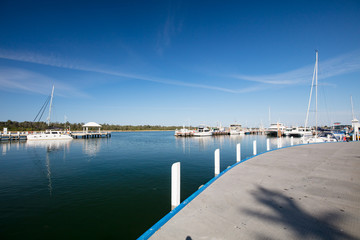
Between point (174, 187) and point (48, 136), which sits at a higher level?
point (174, 187)

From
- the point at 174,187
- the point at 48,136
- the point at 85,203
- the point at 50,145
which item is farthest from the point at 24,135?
the point at 174,187

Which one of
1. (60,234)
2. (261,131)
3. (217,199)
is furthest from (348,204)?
(261,131)

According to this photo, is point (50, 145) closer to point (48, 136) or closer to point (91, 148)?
point (91, 148)

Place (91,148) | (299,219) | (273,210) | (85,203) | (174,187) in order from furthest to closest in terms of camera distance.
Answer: (91,148) < (85,203) < (174,187) < (273,210) < (299,219)

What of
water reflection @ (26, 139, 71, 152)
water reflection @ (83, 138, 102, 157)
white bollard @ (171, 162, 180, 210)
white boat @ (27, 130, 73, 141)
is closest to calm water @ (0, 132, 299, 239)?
white bollard @ (171, 162, 180, 210)

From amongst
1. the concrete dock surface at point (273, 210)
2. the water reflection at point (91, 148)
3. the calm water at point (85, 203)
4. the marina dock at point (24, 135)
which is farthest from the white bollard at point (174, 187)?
the marina dock at point (24, 135)

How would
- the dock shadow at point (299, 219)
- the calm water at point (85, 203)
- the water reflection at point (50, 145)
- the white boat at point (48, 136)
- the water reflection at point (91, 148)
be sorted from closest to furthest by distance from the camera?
the dock shadow at point (299, 219) → the calm water at point (85, 203) → the water reflection at point (91, 148) → the water reflection at point (50, 145) → the white boat at point (48, 136)

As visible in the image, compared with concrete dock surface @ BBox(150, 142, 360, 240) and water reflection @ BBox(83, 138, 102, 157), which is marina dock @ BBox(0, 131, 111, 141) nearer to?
water reflection @ BBox(83, 138, 102, 157)

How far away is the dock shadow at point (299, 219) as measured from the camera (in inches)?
112

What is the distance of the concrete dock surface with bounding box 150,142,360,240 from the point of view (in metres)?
2.95

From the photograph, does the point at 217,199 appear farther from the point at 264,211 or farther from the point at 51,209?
the point at 51,209

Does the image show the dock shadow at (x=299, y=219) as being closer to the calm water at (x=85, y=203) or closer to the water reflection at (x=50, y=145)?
the calm water at (x=85, y=203)

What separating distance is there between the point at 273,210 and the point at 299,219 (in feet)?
1.66

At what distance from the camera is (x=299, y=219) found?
10.9 ft
